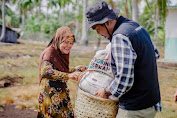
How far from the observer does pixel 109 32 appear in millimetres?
1987

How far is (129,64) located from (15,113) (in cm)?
342

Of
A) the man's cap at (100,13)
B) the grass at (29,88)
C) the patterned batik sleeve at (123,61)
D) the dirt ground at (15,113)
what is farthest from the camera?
the grass at (29,88)

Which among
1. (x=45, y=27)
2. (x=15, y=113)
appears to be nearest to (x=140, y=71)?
(x=15, y=113)

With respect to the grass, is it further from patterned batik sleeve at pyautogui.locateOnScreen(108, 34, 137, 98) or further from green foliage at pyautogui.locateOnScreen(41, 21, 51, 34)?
green foliage at pyautogui.locateOnScreen(41, 21, 51, 34)

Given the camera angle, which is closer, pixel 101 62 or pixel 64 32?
pixel 101 62

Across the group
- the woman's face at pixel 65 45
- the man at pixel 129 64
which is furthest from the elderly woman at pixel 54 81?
the man at pixel 129 64

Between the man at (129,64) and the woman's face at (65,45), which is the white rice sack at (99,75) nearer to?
the man at (129,64)

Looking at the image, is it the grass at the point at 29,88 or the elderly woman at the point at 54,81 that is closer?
the elderly woman at the point at 54,81

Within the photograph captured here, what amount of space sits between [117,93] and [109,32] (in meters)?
0.52

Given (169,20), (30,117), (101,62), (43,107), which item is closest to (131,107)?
(101,62)

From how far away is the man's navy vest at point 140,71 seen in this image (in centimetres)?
181

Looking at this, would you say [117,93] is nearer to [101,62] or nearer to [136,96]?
[136,96]

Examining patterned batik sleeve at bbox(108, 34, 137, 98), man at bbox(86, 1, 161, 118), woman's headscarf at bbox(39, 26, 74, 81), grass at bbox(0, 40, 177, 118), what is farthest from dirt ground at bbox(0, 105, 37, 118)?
patterned batik sleeve at bbox(108, 34, 137, 98)

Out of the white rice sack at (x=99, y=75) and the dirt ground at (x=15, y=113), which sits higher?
the white rice sack at (x=99, y=75)
